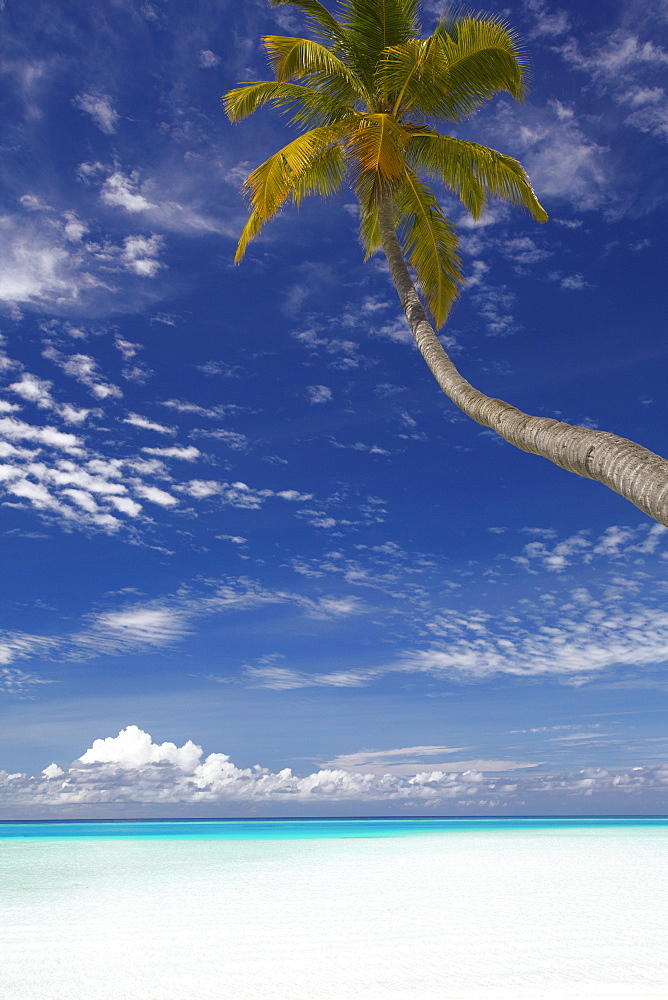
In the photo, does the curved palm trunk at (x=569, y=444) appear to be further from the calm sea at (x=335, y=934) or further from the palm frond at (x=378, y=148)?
the calm sea at (x=335, y=934)

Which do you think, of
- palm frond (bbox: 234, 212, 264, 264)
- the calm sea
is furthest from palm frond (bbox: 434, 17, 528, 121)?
the calm sea

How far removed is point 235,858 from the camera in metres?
21.1

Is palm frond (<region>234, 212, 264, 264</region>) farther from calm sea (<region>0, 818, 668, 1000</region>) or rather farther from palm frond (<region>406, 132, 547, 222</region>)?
calm sea (<region>0, 818, 668, 1000</region>)

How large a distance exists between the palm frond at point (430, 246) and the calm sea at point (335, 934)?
8.40 meters

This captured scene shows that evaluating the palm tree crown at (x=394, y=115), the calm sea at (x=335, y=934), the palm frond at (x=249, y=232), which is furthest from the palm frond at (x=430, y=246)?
the calm sea at (x=335, y=934)

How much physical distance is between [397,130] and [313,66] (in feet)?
6.41

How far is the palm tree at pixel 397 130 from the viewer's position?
7879 millimetres

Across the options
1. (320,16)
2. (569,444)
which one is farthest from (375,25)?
(569,444)

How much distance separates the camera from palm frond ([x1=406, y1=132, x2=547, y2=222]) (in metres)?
8.63

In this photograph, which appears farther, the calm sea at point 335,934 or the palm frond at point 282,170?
the palm frond at point 282,170

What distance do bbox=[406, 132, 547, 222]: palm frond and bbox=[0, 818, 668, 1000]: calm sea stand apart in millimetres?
9313

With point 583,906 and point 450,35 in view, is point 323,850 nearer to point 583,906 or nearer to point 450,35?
point 583,906

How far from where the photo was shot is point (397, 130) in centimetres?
777

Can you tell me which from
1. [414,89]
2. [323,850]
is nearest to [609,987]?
[414,89]
